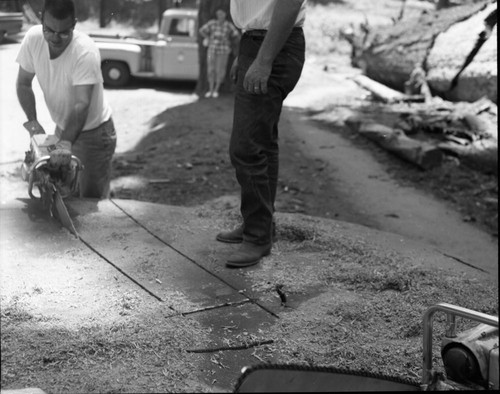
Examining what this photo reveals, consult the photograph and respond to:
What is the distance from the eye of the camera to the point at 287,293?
400 cm

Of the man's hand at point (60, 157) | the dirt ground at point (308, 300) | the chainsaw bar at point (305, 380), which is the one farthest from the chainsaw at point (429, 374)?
the man's hand at point (60, 157)

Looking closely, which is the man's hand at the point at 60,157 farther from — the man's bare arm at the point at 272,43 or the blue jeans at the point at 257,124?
the man's bare arm at the point at 272,43

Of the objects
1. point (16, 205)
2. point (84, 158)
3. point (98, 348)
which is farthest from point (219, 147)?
point (98, 348)

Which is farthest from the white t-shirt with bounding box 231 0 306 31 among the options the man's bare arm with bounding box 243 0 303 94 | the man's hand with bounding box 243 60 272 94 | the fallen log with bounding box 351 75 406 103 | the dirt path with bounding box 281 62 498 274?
the fallen log with bounding box 351 75 406 103

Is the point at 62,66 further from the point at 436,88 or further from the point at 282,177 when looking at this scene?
the point at 436,88

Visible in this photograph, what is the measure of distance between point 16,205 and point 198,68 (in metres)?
9.78

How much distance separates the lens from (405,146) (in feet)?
31.9

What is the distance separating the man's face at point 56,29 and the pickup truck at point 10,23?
1.12ft

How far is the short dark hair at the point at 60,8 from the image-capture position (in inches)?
194

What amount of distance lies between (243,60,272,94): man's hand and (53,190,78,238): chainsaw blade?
1.41m

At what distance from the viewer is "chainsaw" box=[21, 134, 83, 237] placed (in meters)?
4.94

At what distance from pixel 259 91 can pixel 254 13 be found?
0.43m

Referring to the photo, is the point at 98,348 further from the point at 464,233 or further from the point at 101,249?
the point at 464,233

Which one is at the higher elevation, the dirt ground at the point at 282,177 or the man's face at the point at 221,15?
the man's face at the point at 221,15
